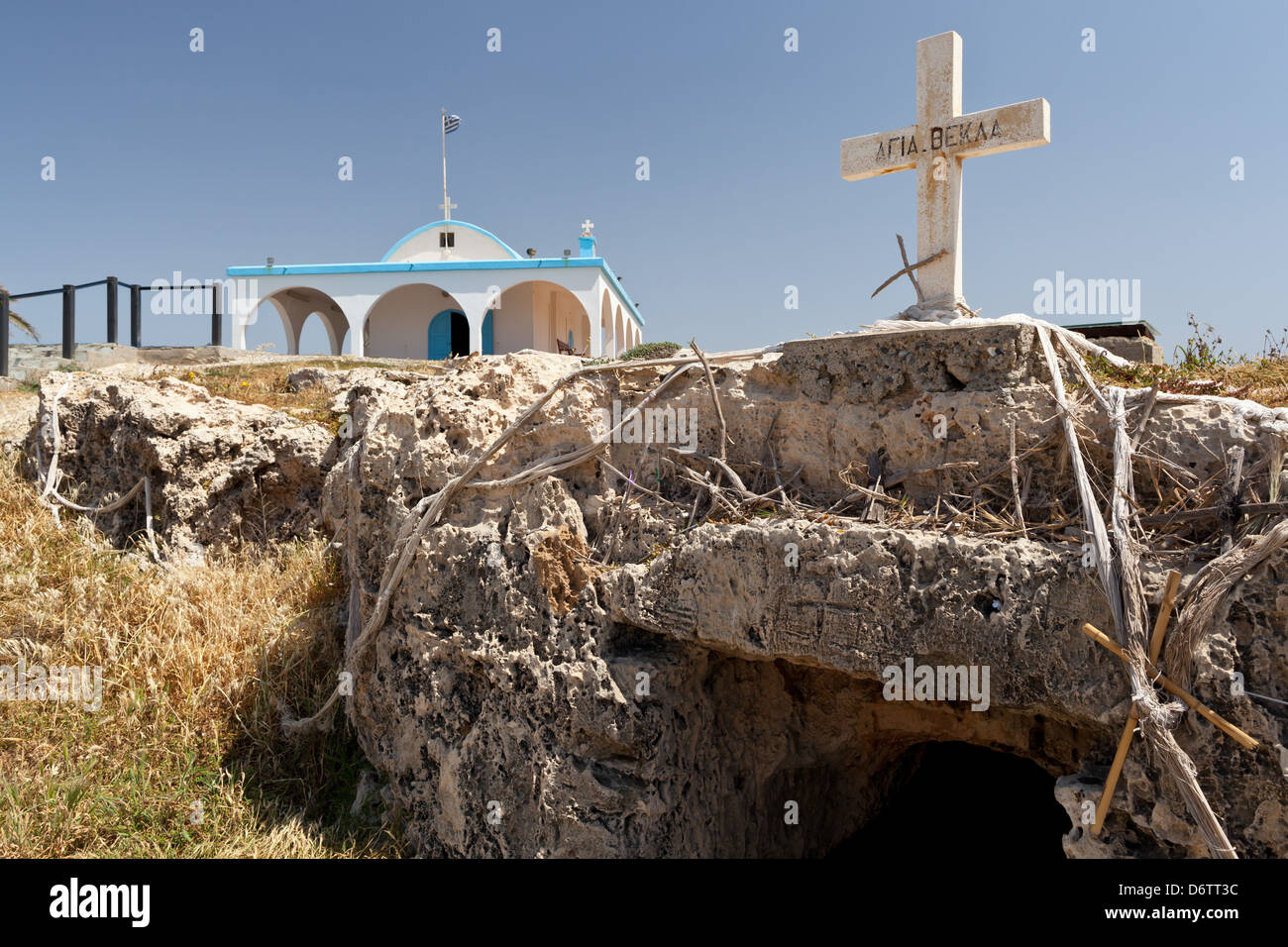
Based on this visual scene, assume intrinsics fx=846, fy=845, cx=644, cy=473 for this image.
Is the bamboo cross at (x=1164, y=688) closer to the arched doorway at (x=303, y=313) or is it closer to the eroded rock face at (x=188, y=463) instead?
the eroded rock face at (x=188, y=463)

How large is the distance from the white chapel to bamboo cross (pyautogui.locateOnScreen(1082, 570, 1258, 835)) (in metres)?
14.9

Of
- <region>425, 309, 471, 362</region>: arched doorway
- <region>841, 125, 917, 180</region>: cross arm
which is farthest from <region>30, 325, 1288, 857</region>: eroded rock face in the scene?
<region>425, 309, 471, 362</region>: arched doorway

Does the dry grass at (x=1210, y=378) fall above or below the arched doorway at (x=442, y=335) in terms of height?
below

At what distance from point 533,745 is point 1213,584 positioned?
225cm

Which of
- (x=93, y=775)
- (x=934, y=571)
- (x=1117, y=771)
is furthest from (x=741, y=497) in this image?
(x=93, y=775)

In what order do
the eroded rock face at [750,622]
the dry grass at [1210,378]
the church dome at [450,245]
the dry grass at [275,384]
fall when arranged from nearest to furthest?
1. the eroded rock face at [750,622]
2. the dry grass at [1210,378]
3. the dry grass at [275,384]
4. the church dome at [450,245]

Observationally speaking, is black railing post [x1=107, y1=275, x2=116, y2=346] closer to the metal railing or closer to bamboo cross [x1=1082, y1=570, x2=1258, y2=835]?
the metal railing

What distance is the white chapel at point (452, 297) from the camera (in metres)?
17.9

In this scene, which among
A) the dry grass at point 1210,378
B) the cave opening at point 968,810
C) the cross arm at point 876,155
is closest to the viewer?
the dry grass at point 1210,378

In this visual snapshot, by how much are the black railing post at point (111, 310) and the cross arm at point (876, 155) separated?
36.0 feet

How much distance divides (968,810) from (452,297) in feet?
54.4

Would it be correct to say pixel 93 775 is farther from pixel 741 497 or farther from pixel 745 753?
pixel 741 497
